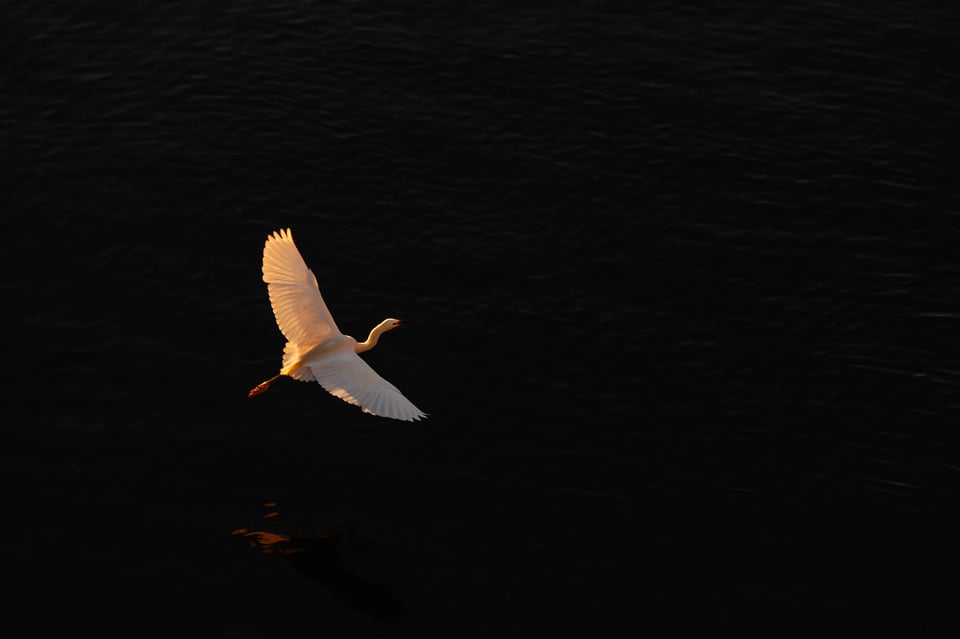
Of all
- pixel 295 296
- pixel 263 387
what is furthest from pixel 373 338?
pixel 263 387

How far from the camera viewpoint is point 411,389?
40656 millimetres

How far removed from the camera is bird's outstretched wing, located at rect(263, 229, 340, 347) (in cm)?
3688

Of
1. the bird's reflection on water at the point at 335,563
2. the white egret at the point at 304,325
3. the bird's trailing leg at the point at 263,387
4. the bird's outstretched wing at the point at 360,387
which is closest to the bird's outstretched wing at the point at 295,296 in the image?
the white egret at the point at 304,325

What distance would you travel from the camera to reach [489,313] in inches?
1706

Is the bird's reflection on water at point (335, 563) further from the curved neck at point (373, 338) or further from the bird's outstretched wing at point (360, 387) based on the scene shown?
the curved neck at point (373, 338)

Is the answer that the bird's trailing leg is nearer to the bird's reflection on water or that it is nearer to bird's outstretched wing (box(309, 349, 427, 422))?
bird's outstretched wing (box(309, 349, 427, 422))

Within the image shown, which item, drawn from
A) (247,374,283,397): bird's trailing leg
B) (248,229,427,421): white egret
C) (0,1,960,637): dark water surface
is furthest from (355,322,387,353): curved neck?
(0,1,960,637): dark water surface

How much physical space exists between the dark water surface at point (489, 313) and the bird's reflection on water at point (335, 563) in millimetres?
93

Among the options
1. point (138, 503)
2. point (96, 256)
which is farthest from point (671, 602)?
point (96, 256)

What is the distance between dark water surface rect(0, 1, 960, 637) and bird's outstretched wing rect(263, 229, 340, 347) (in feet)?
11.4

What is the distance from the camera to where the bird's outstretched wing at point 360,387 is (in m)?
34.5

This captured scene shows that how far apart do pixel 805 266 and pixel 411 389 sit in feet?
45.3

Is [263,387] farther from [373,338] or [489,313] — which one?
[489,313]

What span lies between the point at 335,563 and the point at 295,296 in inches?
280
